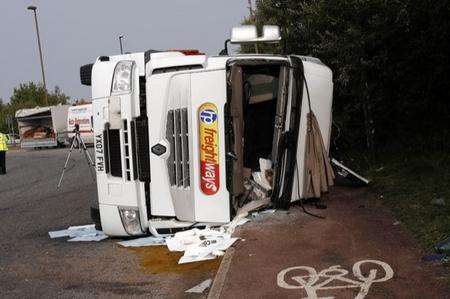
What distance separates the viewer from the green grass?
613 cm

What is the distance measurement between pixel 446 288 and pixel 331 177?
133 inches

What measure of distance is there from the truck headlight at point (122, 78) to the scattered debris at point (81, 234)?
210 cm

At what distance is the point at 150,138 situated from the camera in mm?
6871

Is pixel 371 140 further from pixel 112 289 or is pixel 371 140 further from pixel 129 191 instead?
pixel 112 289

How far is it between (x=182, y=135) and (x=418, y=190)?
3.62 meters

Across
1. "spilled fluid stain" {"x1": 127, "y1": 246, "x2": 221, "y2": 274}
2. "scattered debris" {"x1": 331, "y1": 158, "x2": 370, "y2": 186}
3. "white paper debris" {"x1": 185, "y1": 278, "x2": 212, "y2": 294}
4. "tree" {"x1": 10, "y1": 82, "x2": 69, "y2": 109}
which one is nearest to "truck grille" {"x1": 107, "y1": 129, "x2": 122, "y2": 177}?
"spilled fluid stain" {"x1": 127, "y1": 246, "x2": 221, "y2": 274}

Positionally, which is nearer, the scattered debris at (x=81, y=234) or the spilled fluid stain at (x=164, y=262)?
the spilled fluid stain at (x=164, y=262)

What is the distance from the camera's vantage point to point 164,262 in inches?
245

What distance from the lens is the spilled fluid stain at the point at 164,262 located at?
19.3 feet

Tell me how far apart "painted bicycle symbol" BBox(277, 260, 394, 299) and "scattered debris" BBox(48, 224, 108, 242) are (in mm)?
3485

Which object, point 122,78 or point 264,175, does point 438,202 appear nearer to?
point 264,175

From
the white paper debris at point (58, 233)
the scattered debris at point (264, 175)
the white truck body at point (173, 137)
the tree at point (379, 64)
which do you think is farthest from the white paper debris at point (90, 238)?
the tree at point (379, 64)

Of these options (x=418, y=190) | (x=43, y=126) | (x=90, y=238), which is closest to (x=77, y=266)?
(x=90, y=238)

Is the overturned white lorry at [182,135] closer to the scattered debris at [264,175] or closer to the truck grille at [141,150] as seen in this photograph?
the truck grille at [141,150]
